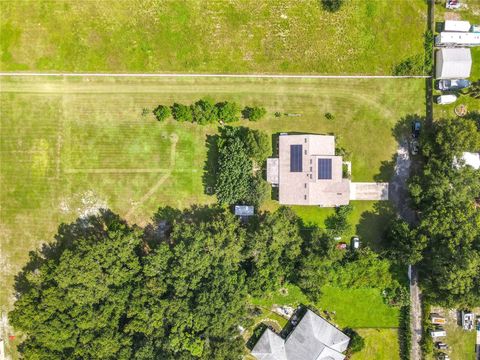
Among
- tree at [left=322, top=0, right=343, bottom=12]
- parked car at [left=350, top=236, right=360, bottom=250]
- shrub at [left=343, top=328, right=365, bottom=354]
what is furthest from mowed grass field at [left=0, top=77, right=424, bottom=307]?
shrub at [left=343, top=328, right=365, bottom=354]

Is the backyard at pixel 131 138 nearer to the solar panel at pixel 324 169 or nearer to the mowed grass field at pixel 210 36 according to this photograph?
the mowed grass field at pixel 210 36

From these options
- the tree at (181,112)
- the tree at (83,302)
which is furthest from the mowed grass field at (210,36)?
the tree at (83,302)

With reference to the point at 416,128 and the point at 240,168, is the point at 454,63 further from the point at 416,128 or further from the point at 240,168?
the point at 240,168

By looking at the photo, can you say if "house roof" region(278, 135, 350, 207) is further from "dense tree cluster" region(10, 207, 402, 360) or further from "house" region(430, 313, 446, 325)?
"house" region(430, 313, 446, 325)

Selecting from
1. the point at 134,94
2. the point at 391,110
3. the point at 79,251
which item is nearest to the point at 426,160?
the point at 391,110

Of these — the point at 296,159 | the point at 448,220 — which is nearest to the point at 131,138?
the point at 296,159

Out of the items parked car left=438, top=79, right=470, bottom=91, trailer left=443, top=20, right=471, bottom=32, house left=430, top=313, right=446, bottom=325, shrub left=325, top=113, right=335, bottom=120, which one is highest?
trailer left=443, top=20, right=471, bottom=32
